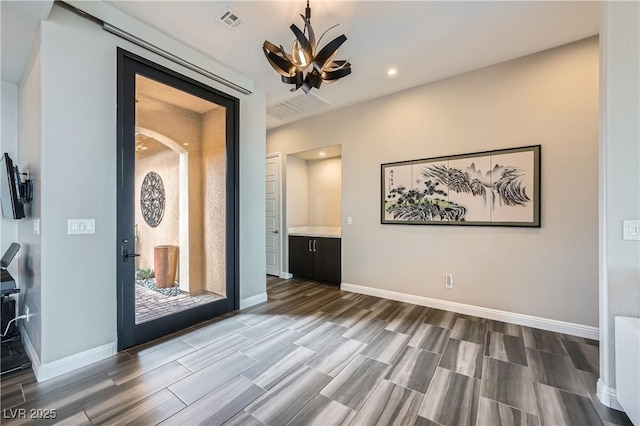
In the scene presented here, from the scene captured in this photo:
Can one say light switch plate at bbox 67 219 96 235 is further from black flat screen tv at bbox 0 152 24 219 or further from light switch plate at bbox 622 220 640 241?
light switch plate at bbox 622 220 640 241

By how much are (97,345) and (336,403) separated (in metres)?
2.07

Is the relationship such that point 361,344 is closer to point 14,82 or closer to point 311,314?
point 311,314

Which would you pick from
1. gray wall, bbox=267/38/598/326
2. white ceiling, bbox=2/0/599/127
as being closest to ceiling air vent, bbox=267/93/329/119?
gray wall, bbox=267/38/598/326

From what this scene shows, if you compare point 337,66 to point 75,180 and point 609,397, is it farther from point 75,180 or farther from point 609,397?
point 609,397

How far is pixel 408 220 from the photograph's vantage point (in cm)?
370

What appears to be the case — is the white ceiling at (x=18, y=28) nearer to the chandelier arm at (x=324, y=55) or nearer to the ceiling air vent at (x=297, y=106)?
the chandelier arm at (x=324, y=55)

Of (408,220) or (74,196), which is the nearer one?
(74,196)

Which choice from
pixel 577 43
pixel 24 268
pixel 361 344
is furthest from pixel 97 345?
pixel 577 43

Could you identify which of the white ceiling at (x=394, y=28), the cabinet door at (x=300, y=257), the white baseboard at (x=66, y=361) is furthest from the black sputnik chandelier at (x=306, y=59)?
the cabinet door at (x=300, y=257)

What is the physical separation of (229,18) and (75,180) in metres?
1.93

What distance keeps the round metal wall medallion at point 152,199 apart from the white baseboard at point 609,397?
407 cm

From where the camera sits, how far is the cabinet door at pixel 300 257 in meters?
4.89

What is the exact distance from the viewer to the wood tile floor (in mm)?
1615

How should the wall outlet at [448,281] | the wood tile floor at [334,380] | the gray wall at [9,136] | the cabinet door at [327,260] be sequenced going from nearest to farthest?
the wood tile floor at [334,380], the gray wall at [9,136], the wall outlet at [448,281], the cabinet door at [327,260]
